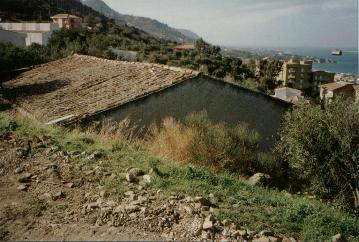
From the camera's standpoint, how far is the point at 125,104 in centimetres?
1219

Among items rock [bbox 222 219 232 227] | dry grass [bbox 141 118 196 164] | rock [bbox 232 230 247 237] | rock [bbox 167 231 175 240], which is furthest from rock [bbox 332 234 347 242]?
dry grass [bbox 141 118 196 164]

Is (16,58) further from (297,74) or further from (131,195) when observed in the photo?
(297,74)

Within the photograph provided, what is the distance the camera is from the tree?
932 centimetres

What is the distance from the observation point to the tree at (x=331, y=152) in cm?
932

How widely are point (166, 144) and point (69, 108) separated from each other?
4508 mm

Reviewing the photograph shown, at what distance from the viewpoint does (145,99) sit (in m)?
12.6

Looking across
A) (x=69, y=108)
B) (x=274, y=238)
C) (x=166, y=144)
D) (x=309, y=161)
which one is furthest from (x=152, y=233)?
(x=69, y=108)

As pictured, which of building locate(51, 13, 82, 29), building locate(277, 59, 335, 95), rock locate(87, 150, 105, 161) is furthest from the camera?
building locate(277, 59, 335, 95)

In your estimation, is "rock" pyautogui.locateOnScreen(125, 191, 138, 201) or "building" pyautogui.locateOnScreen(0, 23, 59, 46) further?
"building" pyautogui.locateOnScreen(0, 23, 59, 46)

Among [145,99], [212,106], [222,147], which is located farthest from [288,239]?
[212,106]

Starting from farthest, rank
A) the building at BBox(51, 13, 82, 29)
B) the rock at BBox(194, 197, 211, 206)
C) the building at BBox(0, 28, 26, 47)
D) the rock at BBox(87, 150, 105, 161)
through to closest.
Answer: the building at BBox(51, 13, 82, 29) < the building at BBox(0, 28, 26, 47) < the rock at BBox(87, 150, 105, 161) < the rock at BBox(194, 197, 211, 206)

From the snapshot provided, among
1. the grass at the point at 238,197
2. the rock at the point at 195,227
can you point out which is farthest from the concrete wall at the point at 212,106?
the rock at the point at 195,227

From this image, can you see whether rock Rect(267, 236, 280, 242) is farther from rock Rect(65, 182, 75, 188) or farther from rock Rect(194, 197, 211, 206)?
rock Rect(65, 182, 75, 188)

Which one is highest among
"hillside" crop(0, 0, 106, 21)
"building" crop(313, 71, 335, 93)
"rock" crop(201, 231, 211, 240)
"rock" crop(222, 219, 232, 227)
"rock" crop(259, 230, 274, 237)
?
"hillside" crop(0, 0, 106, 21)
